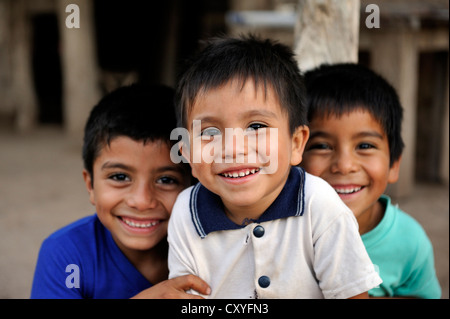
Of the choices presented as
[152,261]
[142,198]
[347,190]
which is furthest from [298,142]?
[152,261]

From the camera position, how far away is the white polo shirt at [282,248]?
138 centimetres

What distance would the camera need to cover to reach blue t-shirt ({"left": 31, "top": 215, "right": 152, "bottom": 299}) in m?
1.73

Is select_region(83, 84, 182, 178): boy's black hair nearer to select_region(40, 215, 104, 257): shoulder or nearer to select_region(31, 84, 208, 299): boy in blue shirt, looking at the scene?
select_region(31, 84, 208, 299): boy in blue shirt

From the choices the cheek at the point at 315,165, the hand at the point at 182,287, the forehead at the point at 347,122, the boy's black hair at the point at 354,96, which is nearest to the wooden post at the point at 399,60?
the boy's black hair at the point at 354,96

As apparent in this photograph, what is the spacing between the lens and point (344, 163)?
168 cm

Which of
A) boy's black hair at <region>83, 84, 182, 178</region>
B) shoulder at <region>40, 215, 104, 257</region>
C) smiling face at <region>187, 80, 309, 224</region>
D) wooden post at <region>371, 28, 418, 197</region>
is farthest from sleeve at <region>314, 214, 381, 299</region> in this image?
wooden post at <region>371, 28, 418, 197</region>

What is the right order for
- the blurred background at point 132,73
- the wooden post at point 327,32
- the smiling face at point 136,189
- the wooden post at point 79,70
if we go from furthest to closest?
the wooden post at point 79,70 < the blurred background at point 132,73 < the wooden post at point 327,32 < the smiling face at point 136,189

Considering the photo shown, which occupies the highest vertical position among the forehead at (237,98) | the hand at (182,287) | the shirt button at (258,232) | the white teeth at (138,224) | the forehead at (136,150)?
the forehead at (237,98)

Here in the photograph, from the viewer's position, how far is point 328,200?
142 cm

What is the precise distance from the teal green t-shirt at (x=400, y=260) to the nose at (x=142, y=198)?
77cm

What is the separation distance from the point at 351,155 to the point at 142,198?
715mm

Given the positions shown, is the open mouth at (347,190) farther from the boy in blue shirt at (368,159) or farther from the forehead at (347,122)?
the forehead at (347,122)

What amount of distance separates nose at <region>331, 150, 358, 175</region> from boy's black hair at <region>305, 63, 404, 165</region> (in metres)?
0.14
